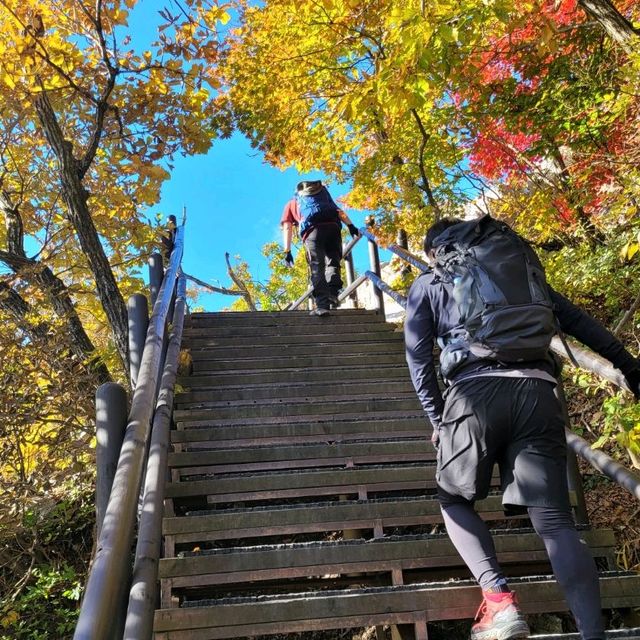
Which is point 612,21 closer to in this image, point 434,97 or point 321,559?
point 434,97

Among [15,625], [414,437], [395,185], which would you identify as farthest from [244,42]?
[15,625]

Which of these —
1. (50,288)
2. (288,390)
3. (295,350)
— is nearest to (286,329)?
(295,350)

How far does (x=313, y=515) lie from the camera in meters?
2.81

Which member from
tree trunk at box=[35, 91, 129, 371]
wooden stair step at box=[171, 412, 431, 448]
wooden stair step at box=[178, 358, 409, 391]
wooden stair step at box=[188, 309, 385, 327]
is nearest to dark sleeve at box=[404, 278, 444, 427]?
wooden stair step at box=[171, 412, 431, 448]

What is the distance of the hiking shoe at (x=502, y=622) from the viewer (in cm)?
179

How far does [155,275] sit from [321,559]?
292 centimetres

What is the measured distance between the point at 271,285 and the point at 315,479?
22.3 metres

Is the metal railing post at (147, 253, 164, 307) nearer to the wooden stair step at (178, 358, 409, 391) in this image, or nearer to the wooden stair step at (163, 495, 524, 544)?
the wooden stair step at (178, 358, 409, 391)

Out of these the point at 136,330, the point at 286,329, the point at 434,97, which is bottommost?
the point at 136,330

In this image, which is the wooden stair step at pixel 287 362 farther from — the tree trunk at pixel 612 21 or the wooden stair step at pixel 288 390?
the tree trunk at pixel 612 21

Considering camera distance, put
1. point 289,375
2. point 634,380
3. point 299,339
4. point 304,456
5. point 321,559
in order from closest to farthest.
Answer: point 634,380 → point 321,559 → point 304,456 → point 289,375 → point 299,339

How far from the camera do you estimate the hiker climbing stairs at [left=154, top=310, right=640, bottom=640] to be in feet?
7.29

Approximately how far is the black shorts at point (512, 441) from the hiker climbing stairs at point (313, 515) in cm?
60

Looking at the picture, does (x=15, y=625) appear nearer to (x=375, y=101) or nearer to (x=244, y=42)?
(x=375, y=101)
